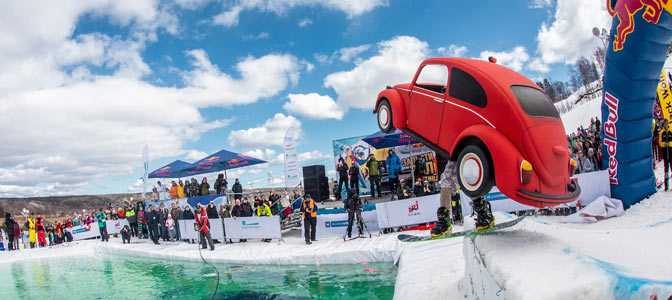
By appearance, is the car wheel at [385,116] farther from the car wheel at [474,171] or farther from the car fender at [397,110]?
the car wheel at [474,171]

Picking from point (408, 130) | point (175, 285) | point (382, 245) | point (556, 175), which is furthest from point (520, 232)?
point (175, 285)

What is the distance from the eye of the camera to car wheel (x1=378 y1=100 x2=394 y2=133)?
4.13 meters

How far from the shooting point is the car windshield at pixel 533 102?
9.82 ft

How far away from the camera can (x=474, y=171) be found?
3.10 meters

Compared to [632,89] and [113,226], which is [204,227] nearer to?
[113,226]

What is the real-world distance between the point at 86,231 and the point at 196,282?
726 inches

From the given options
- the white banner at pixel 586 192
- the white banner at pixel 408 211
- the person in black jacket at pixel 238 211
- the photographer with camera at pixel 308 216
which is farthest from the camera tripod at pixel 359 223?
the person in black jacket at pixel 238 211

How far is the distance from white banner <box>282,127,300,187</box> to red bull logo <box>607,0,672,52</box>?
1220cm

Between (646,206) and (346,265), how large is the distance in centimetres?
681

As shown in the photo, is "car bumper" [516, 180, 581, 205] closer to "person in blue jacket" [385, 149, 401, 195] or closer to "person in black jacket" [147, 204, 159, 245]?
"person in blue jacket" [385, 149, 401, 195]

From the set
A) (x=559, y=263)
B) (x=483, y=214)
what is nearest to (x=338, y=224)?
(x=483, y=214)

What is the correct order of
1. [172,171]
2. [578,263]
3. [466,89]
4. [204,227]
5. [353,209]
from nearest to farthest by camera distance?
[578,263] → [466,89] → [353,209] → [204,227] → [172,171]

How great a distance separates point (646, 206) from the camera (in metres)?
7.53

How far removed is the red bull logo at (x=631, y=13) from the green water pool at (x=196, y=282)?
6769 mm
